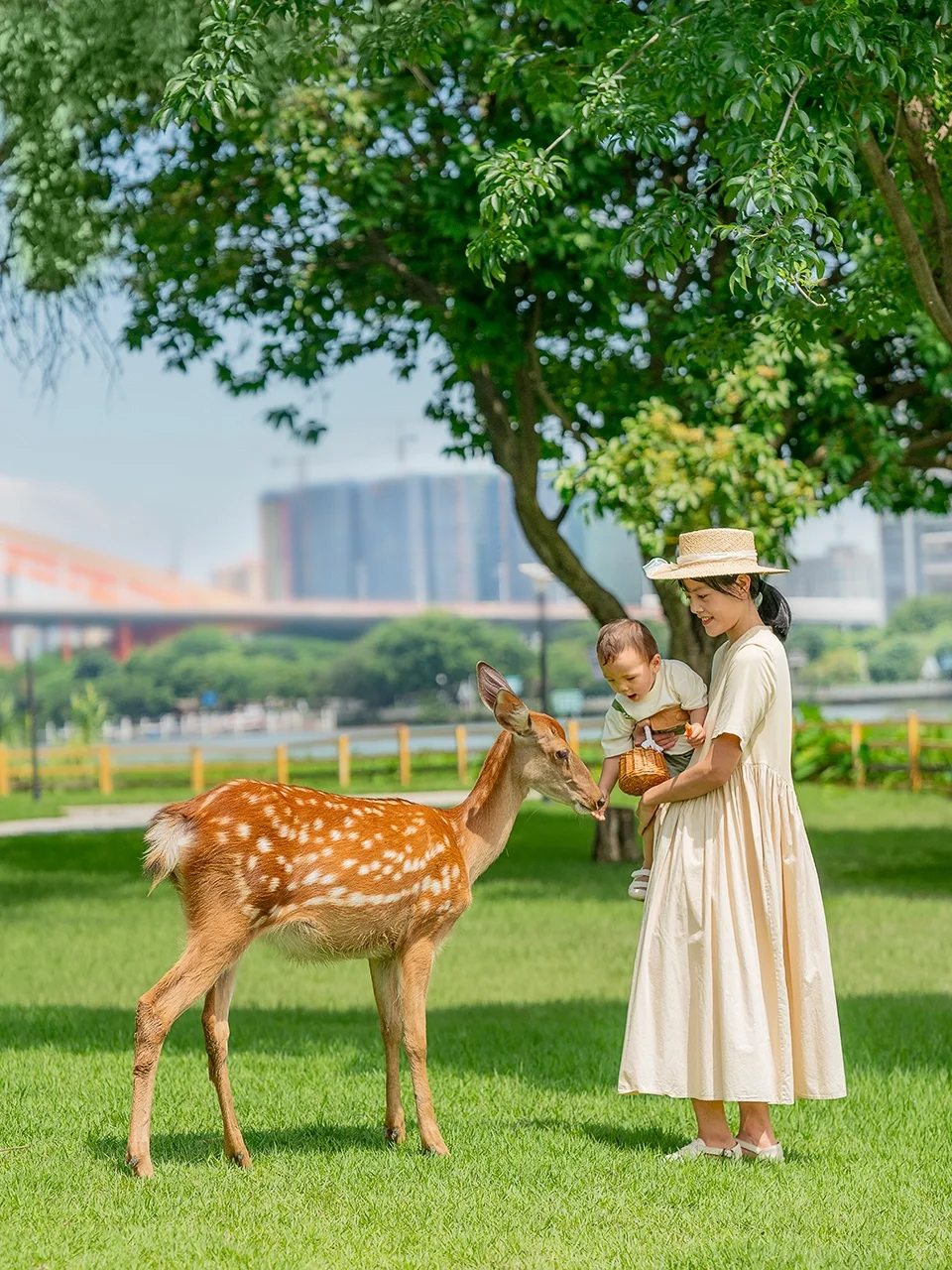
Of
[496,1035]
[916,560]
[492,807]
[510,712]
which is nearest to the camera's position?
[510,712]

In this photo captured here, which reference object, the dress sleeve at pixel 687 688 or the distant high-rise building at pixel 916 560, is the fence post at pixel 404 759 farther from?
the distant high-rise building at pixel 916 560

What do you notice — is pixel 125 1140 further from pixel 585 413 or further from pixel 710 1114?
pixel 585 413

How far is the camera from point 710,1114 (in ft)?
17.2

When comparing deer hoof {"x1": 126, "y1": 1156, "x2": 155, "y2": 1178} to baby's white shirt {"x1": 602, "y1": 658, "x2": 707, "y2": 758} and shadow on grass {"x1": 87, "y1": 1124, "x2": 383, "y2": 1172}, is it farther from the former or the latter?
baby's white shirt {"x1": 602, "y1": 658, "x2": 707, "y2": 758}

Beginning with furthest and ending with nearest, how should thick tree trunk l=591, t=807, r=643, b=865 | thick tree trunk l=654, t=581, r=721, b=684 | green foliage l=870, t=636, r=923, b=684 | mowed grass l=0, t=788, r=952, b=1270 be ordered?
green foliage l=870, t=636, r=923, b=684
thick tree trunk l=591, t=807, r=643, b=865
thick tree trunk l=654, t=581, r=721, b=684
mowed grass l=0, t=788, r=952, b=1270

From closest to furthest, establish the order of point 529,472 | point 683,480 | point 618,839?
point 683,480 → point 529,472 → point 618,839

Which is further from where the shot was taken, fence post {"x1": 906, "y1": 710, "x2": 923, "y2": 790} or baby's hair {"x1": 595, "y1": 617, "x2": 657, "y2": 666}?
fence post {"x1": 906, "y1": 710, "x2": 923, "y2": 790}

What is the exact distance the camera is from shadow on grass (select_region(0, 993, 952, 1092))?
7.40 metres

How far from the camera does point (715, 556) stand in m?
5.18

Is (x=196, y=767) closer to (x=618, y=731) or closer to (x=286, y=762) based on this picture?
(x=286, y=762)

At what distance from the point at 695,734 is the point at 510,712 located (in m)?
0.62

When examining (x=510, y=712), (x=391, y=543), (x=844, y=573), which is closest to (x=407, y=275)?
(x=510, y=712)

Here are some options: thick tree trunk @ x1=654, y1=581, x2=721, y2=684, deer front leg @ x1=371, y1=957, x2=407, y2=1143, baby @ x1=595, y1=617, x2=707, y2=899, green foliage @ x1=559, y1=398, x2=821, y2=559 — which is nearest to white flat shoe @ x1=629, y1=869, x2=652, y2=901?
baby @ x1=595, y1=617, x2=707, y2=899

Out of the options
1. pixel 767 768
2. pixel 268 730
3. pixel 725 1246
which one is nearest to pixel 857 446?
pixel 767 768
